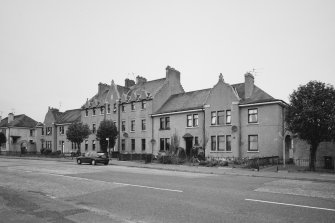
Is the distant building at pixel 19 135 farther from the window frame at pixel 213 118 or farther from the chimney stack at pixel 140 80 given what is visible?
the window frame at pixel 213 118

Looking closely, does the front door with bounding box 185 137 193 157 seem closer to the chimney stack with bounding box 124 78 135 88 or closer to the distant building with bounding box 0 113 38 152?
the chimney stack with bounding box 124 78 135 88

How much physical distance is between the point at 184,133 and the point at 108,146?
15.7 metres

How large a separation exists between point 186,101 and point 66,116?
114ft

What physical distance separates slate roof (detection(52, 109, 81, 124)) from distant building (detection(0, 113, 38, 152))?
1316cm

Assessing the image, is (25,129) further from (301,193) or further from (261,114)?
(301,193)

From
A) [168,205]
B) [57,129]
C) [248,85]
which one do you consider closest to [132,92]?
[248,85]

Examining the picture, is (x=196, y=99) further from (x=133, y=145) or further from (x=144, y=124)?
(x=133, y=145)

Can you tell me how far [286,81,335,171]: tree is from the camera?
21.4 metres

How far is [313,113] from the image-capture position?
21.5 meters

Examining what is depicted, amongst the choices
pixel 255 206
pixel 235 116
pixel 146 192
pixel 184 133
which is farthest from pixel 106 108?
pixel 255 206

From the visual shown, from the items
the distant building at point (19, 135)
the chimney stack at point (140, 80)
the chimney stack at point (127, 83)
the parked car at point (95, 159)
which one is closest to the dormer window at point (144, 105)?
the chimney stack at point (140, 80)

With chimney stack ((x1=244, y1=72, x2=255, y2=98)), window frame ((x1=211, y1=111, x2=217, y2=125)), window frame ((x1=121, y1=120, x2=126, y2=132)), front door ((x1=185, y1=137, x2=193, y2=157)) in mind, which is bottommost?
front door ((x1=185, y1=137, x2=193, y2=157))

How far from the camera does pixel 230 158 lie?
32.4 metres

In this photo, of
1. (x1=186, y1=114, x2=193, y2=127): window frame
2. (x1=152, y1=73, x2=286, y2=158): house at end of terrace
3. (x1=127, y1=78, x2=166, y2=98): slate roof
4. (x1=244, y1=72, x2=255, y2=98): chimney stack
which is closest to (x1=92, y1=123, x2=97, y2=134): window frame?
(x1=127, y1=78, x2=166, y2=98): slate roof
